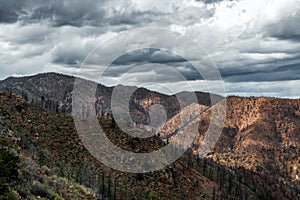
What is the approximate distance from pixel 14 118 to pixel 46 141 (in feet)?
70.0

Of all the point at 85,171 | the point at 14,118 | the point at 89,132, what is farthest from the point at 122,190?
the point at 14,118

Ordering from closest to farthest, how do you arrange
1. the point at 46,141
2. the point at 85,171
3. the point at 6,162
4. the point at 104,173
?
the point at 6,162
the point at 85,171
the point at 104,173
the point at 46,141

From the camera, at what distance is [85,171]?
5325 inches

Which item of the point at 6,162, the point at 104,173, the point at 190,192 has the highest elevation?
the point at 6,162

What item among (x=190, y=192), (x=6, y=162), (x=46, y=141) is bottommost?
(x=190, y=192)

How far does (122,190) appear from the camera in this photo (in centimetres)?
13788

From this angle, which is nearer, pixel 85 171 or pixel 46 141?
pixel 85 171

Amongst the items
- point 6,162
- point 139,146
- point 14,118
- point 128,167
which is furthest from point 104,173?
point 6,162

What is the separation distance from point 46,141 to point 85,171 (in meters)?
34.5

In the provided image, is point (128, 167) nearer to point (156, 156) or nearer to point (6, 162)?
point (156, 156)

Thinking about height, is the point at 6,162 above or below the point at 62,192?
above

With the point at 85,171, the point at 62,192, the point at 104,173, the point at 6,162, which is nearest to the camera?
the point at 6,162

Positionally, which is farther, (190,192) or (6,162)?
(190,192)

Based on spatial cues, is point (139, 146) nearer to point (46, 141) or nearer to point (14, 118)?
point (46, 141)
